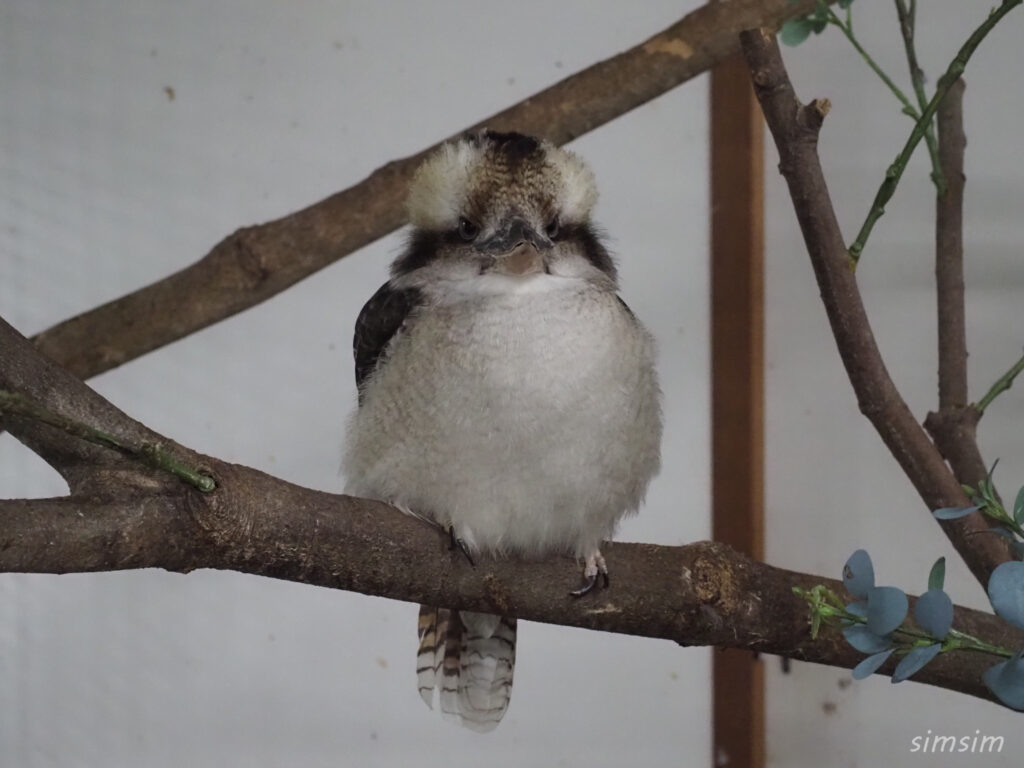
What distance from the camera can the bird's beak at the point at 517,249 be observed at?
36.6 inches

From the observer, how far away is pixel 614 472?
38.1 inches

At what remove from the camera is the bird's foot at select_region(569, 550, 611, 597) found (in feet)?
3.01

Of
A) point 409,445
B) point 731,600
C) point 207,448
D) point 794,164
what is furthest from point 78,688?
point 794,164

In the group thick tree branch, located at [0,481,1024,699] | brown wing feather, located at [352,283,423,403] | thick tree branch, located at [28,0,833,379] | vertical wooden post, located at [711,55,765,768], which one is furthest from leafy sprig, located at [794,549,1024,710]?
vertical wooden post, located at [711,55,765,768]

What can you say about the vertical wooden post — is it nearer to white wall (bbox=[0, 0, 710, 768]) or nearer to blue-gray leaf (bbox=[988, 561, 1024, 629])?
white wall (bbox=[0, 0, 710, 768])

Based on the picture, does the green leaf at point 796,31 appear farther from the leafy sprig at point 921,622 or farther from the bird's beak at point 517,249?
the leafy sprig at point 921,622

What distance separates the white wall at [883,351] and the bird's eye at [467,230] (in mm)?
740

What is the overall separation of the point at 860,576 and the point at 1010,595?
0.10 meters

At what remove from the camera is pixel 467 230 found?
3.21 ft

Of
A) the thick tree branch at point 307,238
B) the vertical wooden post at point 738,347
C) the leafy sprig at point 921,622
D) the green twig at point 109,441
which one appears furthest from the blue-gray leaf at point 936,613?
the vertical wooden post at point 738,347

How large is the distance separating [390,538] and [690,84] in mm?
1094

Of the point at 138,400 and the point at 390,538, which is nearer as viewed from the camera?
the point at 390,538

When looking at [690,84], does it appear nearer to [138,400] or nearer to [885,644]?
[138,400]

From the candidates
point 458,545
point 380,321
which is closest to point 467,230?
point 380,321
